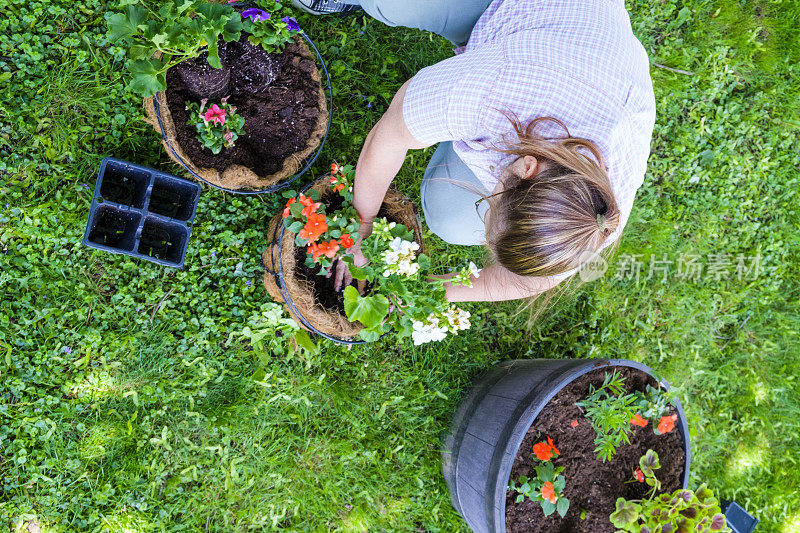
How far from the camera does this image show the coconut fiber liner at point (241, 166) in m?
1.80

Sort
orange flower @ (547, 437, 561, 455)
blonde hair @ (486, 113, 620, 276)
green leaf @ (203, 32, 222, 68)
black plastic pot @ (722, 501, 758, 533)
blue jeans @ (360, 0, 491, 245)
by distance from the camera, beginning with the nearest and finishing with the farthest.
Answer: blonde hair @ (486, 113, 620, 276) < green leaf @ (203, 32, 222, 68) < blue jeans @ (360, 0, 491, 245) < orange flower @ (547, 437, 561, 455) < black plastic pot @ (722, 501, 758, 533)

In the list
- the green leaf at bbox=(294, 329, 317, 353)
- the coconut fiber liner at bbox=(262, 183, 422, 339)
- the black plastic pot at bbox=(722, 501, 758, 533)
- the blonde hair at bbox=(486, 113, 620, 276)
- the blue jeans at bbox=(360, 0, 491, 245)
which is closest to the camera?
the blonde hair at bbox=(486, 113, 620, 276)

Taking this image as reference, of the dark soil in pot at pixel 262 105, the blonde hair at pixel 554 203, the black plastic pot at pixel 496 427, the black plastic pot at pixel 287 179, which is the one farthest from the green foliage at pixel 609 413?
the dark soil in pot at pixel 262 105

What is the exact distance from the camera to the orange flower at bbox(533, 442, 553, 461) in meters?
1.95

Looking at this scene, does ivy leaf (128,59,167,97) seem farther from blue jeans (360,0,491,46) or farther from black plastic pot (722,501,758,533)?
black plastic pot (722,501,758,533)

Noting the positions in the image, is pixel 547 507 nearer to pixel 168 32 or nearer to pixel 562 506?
pixel 562 506

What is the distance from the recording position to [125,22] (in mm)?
1662

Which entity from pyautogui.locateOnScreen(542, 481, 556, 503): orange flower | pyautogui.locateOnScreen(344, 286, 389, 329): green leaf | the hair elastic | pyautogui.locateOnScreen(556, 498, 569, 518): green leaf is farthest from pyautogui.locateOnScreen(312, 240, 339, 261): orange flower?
pyautogui.locateOnScreen(556, 498, 569, 518): green leaf

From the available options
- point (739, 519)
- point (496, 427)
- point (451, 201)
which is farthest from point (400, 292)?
point (739, 519)

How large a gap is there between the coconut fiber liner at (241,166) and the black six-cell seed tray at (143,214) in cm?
15

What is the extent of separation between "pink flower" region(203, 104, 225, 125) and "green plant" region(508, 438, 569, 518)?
1.68 metres

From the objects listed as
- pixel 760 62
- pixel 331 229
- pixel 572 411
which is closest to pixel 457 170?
pixel 331 229

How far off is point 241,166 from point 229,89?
34 cm

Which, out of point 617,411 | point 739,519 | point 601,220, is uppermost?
point 601,220
